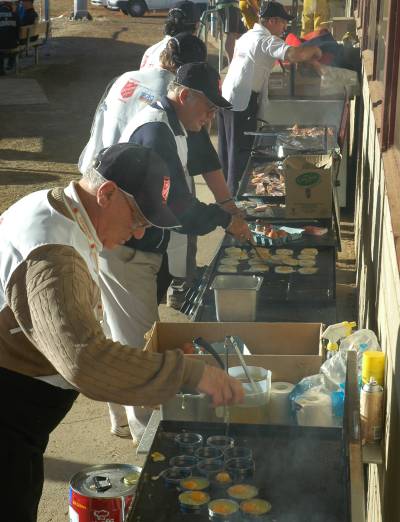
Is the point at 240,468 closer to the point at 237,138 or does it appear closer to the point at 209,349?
the point at 209,349

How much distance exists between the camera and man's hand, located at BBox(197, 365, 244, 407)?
2818 mm

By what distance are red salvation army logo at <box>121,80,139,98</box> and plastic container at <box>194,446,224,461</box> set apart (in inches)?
121

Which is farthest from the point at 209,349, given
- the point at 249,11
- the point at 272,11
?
the point at 249,11

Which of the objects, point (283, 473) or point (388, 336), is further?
point (388, 336)

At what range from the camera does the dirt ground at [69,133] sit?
5387mm

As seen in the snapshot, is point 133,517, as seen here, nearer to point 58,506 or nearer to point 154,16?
point 58,506

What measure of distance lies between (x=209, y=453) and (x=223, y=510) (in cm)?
32

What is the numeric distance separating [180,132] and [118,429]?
6.10ft

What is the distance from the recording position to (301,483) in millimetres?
2760

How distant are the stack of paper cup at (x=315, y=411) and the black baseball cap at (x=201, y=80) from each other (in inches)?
87.5

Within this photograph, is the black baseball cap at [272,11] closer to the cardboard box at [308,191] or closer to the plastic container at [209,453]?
the cardboard box at [308,191]

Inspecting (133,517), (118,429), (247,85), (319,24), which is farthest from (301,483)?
(319,24)

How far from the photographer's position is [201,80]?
494cm

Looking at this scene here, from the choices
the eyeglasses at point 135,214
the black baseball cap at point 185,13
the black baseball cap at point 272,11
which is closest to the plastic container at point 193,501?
the eyeglasses at point 135,214
